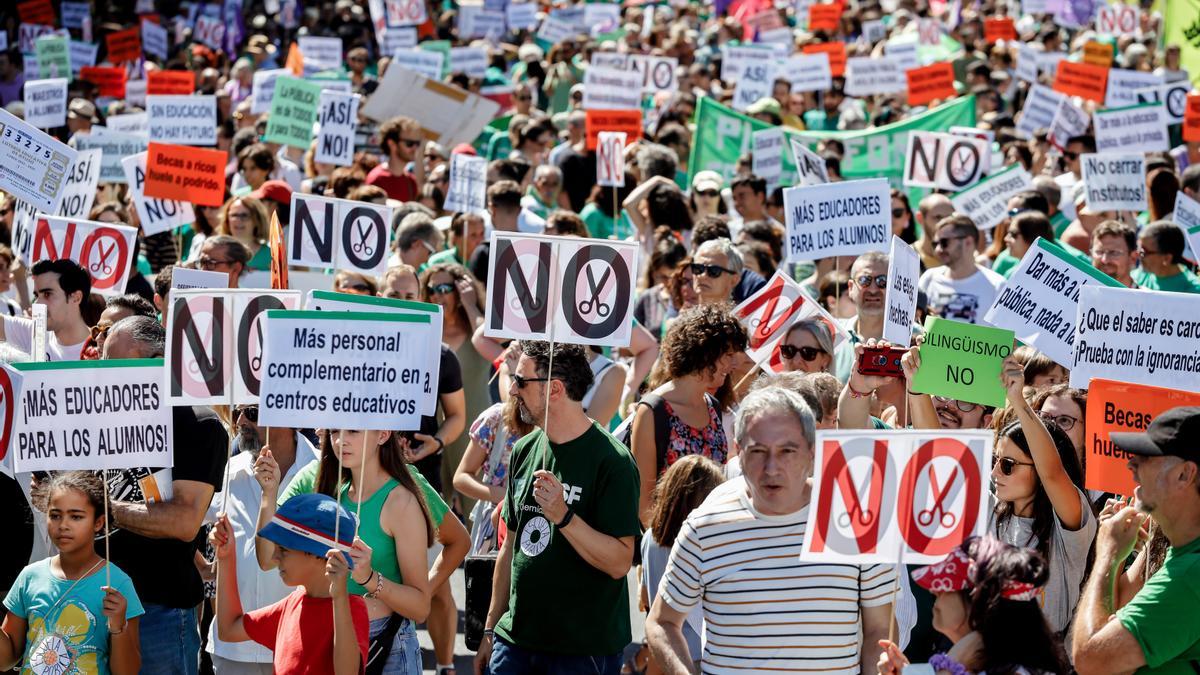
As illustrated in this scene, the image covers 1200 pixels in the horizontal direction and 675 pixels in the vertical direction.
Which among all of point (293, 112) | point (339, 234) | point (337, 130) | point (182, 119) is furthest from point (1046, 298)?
point (182, 119)

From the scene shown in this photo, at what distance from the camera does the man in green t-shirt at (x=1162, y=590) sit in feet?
13.8

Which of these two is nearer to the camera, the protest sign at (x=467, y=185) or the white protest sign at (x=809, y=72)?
the protest sign at (x=467, y=185)

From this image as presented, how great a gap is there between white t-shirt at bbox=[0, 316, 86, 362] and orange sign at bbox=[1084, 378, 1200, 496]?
4819 millimetres

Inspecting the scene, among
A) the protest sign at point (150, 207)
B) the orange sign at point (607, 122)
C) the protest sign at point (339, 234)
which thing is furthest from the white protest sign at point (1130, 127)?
the protest sign at point (150, 207)

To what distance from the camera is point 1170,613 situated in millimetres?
4199

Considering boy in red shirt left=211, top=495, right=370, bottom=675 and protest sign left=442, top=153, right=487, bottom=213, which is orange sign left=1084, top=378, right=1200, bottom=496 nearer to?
boy in red shirt left=211, top=495, right=370, bottom=675

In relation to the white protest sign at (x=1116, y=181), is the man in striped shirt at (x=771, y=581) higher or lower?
lower

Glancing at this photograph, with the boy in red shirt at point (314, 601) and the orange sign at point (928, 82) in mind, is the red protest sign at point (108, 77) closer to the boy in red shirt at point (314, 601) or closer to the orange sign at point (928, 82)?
the orange sign at point (928, 82)

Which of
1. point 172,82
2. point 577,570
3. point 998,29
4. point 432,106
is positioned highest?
point 998,29

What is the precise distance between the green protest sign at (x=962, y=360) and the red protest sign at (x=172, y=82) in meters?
13.0

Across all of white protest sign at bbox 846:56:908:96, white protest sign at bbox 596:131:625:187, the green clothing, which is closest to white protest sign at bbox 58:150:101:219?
white protest sign at bbox 596:131:625:187

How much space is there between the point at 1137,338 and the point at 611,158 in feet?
25.0

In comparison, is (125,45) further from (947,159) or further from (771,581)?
(771,581)

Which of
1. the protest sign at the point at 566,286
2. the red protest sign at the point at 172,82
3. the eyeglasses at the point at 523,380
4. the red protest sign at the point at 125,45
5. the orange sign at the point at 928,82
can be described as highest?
the red protest sign at the point at 125,45
